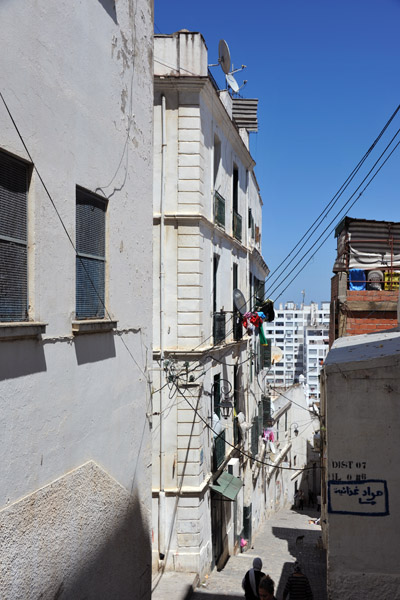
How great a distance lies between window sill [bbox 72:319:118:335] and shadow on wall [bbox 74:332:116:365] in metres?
0.06

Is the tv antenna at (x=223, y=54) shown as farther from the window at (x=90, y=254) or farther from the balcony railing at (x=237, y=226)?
the window at (x=90, y=254)

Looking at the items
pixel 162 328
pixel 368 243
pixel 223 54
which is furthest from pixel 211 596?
pixel 223 54

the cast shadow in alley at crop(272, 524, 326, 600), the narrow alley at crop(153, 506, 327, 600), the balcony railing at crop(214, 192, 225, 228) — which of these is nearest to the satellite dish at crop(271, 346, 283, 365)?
the narrow alley at crop(153, 506, 327, 600)

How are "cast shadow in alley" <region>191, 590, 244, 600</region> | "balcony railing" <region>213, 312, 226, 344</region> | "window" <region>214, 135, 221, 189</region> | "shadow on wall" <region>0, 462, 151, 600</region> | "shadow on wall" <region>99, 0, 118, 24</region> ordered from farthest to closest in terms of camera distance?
"window" <region>214, 135, 221, 189</region> < "balcony railing" <region>213, 312, 226, 344</region> < "cast shadow in alley" <region>191, 590, 244, 600</region> < "shadow on wall" <region>99, 0, 118, 24</region> < "shadow on wall" <region>0, 462, 151, 600</region>

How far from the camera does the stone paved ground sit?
14.0 metres

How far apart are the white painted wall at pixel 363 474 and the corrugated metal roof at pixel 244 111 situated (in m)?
15.7

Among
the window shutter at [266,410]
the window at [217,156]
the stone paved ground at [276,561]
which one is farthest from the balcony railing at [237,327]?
the window shutter at [266,410]

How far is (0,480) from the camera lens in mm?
4766

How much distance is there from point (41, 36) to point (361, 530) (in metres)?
5.29

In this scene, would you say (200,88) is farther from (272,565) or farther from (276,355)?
(276,355)

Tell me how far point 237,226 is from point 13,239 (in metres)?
14.8

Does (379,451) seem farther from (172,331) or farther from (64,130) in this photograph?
(172,331)

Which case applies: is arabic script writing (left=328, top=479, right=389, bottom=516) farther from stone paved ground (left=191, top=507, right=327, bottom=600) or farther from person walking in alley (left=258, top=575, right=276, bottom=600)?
stone paved ground (left=191, top=507, right=327, bottom=600)

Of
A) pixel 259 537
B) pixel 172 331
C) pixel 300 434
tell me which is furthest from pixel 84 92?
pixel 300 434
